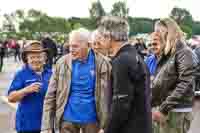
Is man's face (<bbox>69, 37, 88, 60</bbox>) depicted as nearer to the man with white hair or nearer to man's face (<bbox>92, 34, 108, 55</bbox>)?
the man with white hair

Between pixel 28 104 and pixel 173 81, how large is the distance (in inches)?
58.3

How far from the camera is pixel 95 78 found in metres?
5.36

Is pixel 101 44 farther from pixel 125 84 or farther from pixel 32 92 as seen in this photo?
pixel 32 92

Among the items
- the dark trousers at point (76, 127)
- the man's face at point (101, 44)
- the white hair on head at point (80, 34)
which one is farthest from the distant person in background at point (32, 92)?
the man's face at point (101, 44)

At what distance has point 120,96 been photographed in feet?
14.2

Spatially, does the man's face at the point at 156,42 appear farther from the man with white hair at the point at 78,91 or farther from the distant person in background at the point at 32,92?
Answer: the distant person in background at the point at 32,92

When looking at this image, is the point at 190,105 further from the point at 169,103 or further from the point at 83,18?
the point at 83,18

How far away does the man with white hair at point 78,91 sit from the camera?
17.4 ft

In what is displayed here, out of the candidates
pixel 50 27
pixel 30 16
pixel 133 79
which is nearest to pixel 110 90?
pixel 133 79

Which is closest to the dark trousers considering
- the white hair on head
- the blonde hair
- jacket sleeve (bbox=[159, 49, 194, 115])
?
jacket sleeve (bbox=[159, 49, 194, 115])

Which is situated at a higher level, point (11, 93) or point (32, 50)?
point (32, 50)

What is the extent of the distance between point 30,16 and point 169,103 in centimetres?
10068

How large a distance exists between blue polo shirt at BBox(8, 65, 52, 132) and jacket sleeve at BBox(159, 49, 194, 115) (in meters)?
1.25

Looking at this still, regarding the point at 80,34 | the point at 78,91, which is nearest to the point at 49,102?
the point at 78,91
